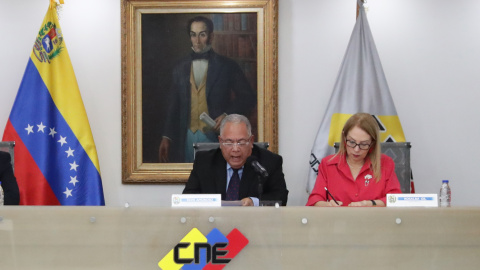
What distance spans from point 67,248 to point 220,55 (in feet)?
8.09

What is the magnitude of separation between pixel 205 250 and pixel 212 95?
2359 mm

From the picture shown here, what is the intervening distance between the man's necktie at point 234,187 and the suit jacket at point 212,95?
1.27 m

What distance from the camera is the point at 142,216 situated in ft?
6.56

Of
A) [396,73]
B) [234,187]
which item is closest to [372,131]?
[234,187]

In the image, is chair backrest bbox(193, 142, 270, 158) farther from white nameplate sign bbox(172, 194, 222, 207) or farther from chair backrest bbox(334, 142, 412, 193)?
white nameplate sign bbox(172, 194, 222, 207)

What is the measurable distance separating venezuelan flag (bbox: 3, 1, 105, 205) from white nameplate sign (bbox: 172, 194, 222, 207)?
6.96 ft

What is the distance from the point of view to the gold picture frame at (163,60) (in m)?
4.17

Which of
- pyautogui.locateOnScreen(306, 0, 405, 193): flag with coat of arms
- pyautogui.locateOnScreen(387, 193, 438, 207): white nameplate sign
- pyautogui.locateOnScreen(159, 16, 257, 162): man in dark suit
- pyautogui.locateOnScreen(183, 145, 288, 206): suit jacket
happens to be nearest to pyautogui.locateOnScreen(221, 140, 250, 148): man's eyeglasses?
pyautogui.locateOnScreen(183, 145, 288, 206): suit jacket

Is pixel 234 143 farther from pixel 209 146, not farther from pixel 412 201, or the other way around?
pixel 412 201

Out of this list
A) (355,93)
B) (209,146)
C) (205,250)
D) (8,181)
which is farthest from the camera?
(355,93)

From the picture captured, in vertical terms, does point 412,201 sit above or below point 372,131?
below

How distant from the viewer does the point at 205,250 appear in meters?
1.97

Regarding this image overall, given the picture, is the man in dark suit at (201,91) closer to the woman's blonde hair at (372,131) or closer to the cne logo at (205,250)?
the woman's blonde hair at (372,131)

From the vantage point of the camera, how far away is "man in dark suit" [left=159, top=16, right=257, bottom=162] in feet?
13.8
